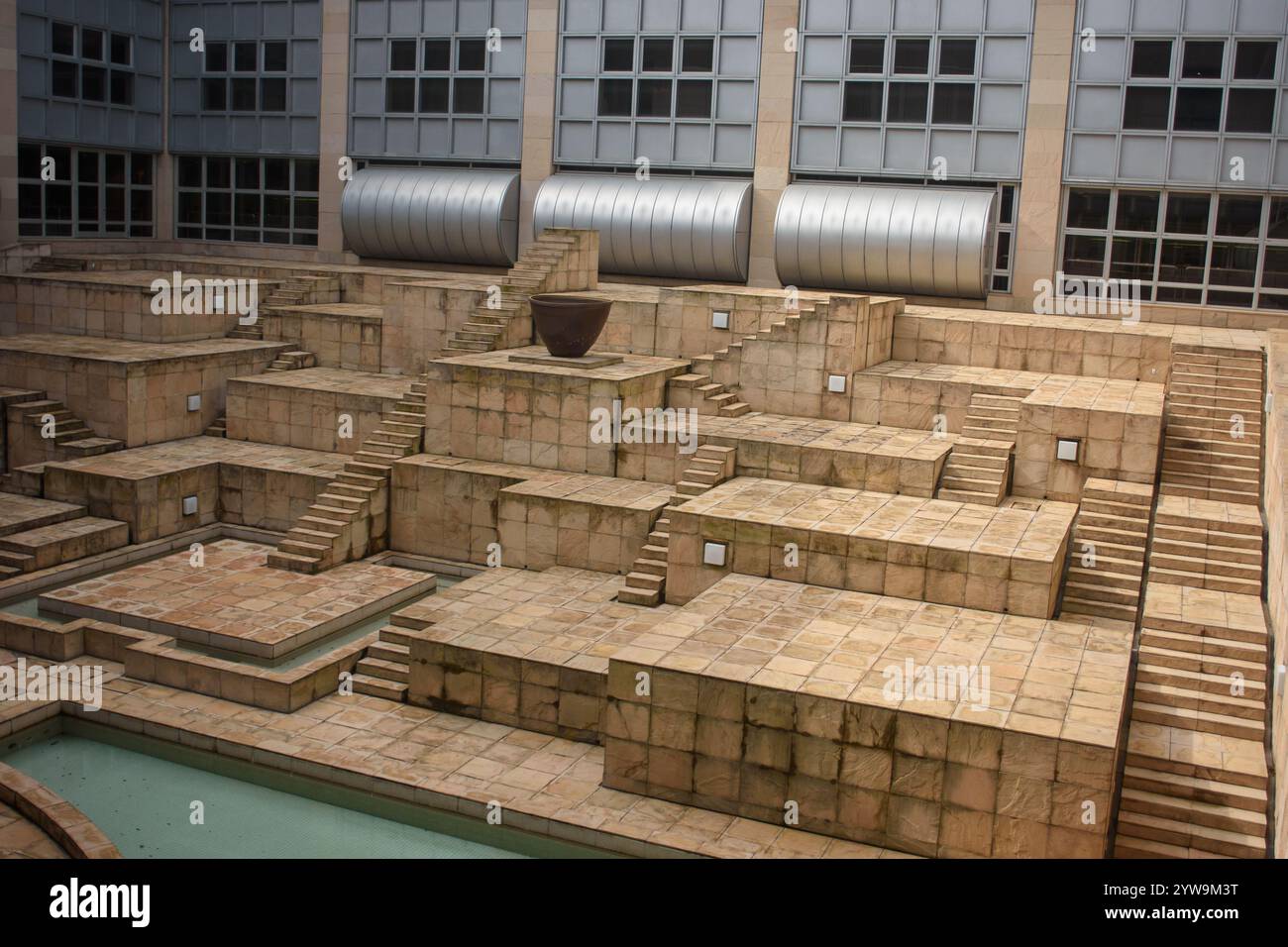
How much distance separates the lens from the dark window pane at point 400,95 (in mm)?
33062

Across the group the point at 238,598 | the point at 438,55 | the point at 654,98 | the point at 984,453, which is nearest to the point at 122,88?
the point at 438,55

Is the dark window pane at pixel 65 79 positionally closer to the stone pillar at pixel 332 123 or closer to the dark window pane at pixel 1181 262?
the stone pillar at pixel 332 123

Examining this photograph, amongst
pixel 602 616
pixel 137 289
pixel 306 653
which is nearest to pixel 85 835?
pixel 306 653

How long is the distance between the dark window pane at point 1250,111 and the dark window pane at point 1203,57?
0.61m

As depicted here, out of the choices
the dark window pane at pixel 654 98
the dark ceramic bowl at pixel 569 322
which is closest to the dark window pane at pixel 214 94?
the dark window pane at pixel 654 98

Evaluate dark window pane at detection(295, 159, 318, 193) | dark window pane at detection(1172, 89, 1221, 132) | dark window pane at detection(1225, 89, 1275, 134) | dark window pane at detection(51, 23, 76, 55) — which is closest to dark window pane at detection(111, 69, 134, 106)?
dark window pane at detection(51, 23, 76, 55)

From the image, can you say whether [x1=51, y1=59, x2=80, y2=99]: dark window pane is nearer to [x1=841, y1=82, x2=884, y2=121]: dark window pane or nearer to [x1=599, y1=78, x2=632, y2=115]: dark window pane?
[x1=599, y1=78, x2=632, y2=115]: dark window pane

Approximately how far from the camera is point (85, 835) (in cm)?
1248

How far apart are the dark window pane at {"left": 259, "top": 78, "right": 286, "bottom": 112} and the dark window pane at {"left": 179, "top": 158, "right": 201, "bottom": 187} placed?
2792 millimetres

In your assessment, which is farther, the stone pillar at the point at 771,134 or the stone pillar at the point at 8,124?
the stone pillar at the point at 8,124

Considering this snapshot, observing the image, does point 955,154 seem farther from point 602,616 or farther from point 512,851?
point 512,851

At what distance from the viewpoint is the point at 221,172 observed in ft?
117

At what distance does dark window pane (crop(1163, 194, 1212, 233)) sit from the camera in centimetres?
2647

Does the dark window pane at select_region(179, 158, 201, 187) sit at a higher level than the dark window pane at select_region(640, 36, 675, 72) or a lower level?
lower
